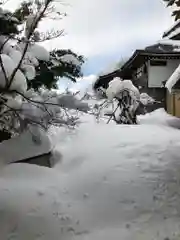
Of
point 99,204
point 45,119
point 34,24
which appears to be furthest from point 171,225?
point 34,24

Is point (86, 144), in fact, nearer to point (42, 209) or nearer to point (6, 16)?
point (42, 209)

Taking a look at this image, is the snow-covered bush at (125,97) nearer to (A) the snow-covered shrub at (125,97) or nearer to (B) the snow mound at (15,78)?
(A) the snow-covered shrub at (125,97)

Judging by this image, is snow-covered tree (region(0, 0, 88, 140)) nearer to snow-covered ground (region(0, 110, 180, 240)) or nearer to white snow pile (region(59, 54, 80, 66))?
white snow pile (region(59, 54, 80, 66))

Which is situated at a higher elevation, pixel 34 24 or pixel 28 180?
pixel 34 24

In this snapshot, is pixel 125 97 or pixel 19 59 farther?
pixel 125 97

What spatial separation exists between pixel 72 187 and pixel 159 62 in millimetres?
16806

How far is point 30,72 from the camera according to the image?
5.75 metres

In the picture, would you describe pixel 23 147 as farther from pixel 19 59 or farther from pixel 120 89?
pixel 120 89

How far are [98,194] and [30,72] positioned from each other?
2299 mm

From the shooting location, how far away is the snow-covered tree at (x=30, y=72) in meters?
5.22

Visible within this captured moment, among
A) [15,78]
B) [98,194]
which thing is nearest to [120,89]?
[98,194]

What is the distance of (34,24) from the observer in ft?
17.1

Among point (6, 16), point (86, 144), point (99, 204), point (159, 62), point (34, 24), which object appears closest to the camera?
point (34, 24)

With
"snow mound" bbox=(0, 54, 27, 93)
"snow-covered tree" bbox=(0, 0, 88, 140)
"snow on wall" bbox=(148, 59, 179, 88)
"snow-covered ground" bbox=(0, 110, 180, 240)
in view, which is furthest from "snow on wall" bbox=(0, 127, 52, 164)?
"snow on wall" bbox=(148, 59, 179, 88)
